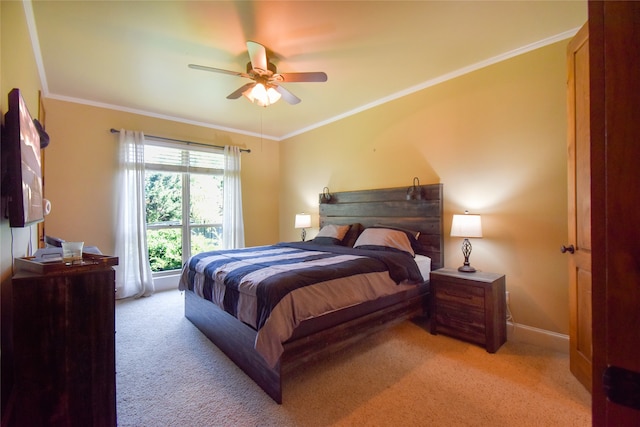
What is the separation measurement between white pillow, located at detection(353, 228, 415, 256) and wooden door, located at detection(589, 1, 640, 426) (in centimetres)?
258

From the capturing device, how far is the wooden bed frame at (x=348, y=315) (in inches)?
74.7

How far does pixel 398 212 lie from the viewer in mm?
3496

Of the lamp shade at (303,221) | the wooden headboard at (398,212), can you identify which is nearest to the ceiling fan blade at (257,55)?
the wooden headboard at (398,212)

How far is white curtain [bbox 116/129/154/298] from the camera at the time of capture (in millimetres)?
3861

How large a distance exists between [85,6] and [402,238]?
11.3ft

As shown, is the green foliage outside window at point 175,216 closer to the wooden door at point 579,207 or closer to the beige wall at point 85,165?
the beige wall at point 85,165

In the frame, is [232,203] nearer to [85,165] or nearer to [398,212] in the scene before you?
[85,165]

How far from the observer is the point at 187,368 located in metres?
2.18

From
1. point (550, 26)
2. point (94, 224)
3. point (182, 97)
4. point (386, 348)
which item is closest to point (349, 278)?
point (386, 348)

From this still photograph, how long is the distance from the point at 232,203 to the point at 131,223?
1.52 meters

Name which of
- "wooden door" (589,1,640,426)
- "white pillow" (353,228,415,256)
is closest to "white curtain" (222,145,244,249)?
"white pillow" (353,228,415,256)

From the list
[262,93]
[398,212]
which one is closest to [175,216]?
[262,93]

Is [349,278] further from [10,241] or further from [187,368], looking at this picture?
[10,241]

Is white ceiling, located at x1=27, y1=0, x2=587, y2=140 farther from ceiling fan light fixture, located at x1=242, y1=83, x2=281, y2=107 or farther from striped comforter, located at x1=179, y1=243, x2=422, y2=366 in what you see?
striped comforter, located at x1=179, y1=243, x2=422, y2=366
